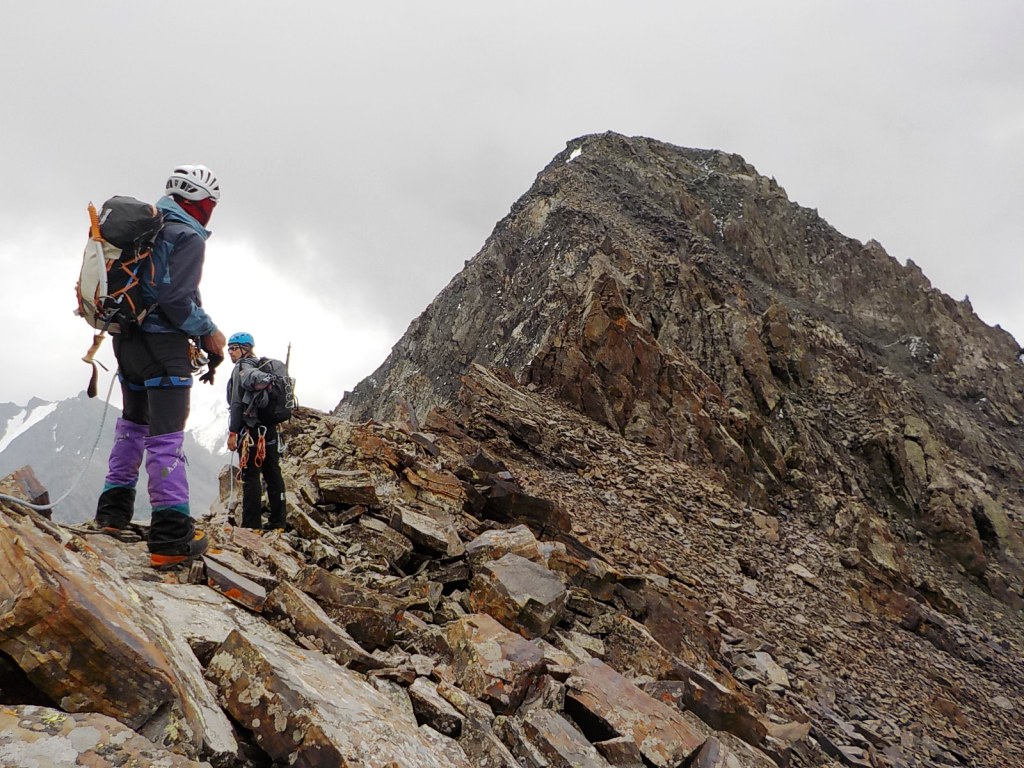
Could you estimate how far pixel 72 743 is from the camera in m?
1.94

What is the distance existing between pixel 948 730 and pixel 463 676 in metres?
12.1

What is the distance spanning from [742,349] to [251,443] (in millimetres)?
24283

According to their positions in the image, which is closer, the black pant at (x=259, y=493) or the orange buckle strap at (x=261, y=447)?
the black pant at (x=259, y=493)

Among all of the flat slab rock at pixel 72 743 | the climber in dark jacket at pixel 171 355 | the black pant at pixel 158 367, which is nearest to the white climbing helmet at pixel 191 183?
the climber in dark jacket at pixel 171 355

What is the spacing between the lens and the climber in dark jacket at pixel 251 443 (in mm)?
7074

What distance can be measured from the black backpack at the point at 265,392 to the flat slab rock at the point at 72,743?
5633mm

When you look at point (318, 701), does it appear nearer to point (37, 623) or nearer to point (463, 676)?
point (37, 623)

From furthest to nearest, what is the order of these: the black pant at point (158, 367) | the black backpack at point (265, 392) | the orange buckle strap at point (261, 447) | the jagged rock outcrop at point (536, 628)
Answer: the black backpack at point (265, 392) → the orange buckle strap at point (261, 447) → the black pant at point (158, 367) → the jagged rock outcrop at point (536, 628)

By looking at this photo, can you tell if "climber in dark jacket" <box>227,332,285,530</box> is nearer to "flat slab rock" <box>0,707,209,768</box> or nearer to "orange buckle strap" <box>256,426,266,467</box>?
"orange buckle strap" <box>256,426,266,467</box>

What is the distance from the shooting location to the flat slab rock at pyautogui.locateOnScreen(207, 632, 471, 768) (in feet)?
8.64

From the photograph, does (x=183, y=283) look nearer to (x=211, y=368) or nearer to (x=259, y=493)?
(x=211, y=368)

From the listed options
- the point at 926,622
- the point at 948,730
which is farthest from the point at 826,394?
the point at 948,730

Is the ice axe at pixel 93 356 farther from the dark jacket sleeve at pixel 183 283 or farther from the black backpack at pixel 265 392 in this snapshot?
the black backpack at pixel 265 392

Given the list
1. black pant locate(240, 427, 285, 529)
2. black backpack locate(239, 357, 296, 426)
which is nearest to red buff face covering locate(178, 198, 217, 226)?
black backpack locate(239, 357, 296, 426)
